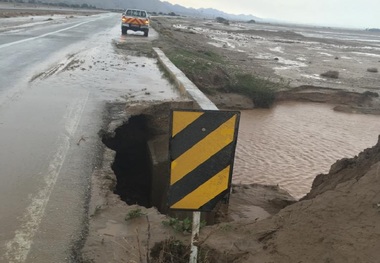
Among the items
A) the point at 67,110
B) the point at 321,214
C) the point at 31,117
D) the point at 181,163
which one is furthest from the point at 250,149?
the point at 181,163

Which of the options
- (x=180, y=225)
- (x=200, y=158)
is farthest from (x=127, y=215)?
(x=200, y=158)

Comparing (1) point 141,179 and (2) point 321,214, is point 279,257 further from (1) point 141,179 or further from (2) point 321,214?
(1) point 141,179

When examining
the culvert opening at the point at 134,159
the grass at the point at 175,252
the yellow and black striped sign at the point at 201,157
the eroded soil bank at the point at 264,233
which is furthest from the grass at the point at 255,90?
the yellow and black striped sign at the point at 201,157

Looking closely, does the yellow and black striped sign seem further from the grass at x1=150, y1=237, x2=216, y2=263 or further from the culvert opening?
the culvert opening

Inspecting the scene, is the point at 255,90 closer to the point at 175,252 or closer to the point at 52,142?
the point at 52,142

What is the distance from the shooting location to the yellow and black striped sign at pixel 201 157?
2.91 meters

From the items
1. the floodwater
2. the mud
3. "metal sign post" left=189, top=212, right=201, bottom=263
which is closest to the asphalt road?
the mud

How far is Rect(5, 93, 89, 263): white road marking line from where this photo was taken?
10.5 ft

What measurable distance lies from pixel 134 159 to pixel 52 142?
2.71m

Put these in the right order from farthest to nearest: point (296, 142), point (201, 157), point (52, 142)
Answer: point (296, 142) → point (52, 142) → point (201, 157)

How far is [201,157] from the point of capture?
300cm

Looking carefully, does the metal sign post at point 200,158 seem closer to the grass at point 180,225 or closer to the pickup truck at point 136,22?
the grass at point 180,225

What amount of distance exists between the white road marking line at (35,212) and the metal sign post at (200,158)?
126 cm

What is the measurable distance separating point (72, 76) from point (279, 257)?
8.83 metres
